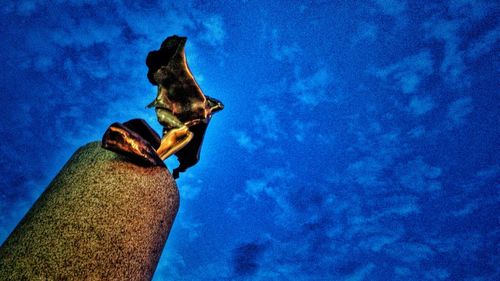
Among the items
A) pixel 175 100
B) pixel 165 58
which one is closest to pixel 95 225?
pixel 175 100

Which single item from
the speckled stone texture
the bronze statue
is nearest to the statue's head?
the bronze statue

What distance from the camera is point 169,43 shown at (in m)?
3.15

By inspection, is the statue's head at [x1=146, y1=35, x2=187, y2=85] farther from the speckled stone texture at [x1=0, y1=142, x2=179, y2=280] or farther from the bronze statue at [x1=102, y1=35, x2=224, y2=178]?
the speckled stone texture at [x1=0, y1=142, x2=179, y2=280]

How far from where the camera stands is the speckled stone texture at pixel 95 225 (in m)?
1.56

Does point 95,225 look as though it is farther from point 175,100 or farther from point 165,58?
point 165,58

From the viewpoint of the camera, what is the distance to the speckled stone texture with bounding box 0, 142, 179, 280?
1557mm

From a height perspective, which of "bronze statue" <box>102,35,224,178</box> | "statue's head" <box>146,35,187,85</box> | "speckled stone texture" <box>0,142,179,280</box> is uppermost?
"statue's head" <box>146,35,187,85</box>

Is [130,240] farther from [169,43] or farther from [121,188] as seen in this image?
[169,43]

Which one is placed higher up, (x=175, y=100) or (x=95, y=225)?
(x=175, y=100)

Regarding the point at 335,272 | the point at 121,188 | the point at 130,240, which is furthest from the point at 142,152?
the point at 335,272

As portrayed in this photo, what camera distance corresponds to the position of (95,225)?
1.74 metres

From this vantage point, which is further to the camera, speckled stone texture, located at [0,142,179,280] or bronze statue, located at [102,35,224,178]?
bronze statue, located at [102,35,224,178]

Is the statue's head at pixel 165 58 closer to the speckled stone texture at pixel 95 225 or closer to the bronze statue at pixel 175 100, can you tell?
the bronze statue at pixel 175 100

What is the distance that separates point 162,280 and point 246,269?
10691 millimetres
